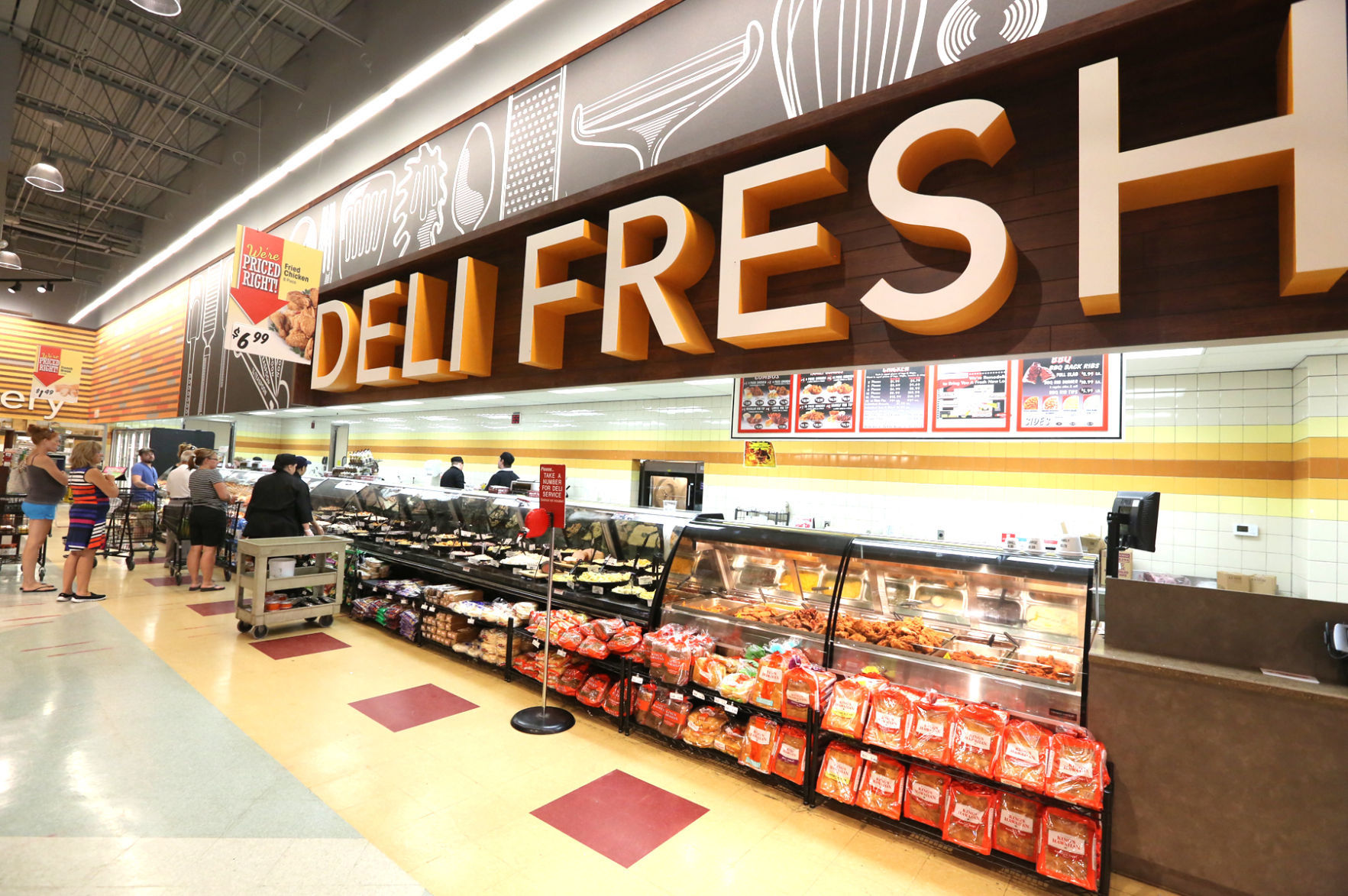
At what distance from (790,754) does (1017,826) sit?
1.03m

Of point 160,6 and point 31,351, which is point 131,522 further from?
point 31,351

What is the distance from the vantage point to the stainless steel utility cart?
5414 millimetres

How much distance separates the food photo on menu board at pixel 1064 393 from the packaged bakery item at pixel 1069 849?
3081 mm

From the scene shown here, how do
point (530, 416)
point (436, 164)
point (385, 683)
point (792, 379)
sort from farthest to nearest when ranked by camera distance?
point (530, 416) < point (436, 164) < point (792, 379) < point (385, 683)

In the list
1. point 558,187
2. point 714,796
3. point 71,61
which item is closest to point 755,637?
point 714,796

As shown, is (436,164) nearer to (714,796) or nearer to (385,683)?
(385,683)

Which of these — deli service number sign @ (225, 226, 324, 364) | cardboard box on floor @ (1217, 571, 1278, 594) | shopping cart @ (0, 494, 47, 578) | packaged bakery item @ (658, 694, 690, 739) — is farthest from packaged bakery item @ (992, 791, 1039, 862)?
shopping cart @ (0, 494, 47, 578)

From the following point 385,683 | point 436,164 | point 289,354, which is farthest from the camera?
point 436,164

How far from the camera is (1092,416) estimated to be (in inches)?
175

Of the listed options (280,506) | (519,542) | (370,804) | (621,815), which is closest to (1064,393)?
(621,815)

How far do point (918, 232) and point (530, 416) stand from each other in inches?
274

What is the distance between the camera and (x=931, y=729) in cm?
263

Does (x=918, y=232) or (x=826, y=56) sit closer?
(x=918, y=232)

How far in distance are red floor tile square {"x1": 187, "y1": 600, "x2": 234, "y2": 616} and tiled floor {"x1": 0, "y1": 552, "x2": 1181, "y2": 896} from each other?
1826 millimetres
